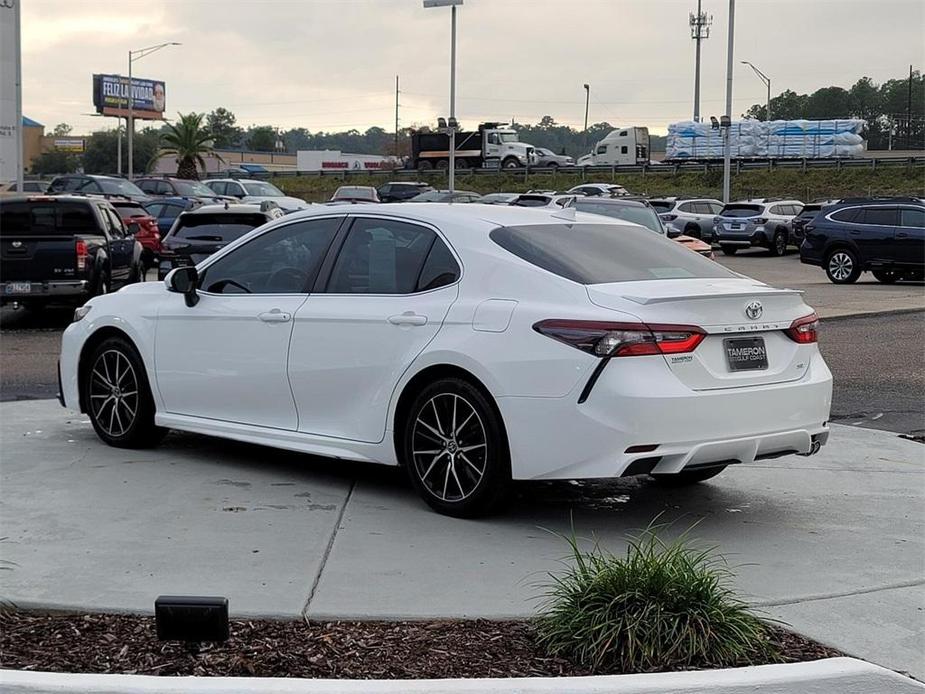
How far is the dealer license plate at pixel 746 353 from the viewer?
6402 millimetres

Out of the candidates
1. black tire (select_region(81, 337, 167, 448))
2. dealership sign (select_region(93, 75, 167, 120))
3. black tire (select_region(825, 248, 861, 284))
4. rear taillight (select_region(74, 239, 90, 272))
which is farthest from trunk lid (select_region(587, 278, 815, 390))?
dealership sign (select_region(93, 75, 167, 120))

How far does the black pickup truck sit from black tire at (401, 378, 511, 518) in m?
11.4

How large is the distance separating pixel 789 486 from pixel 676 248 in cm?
164

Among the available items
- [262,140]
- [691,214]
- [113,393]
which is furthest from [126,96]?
[113,393]

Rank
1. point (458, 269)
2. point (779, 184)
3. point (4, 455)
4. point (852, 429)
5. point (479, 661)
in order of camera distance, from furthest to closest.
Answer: point (779, 184), point (852, 429), point (4, 455), point (458, 269), point (479, 661)

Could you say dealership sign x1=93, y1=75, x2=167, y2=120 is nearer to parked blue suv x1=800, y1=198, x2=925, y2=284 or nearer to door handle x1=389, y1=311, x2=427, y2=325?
parked blue suv x1=800, y1=198, x2=925, y2=284

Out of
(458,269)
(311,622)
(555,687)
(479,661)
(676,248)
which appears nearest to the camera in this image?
(555,687)

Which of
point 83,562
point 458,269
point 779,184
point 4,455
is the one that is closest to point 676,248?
point 458,269

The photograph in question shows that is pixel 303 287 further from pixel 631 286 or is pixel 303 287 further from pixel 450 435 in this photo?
pixel 631 286

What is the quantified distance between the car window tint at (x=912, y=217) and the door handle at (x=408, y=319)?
21399 mm

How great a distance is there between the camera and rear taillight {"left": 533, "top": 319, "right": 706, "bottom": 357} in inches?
240

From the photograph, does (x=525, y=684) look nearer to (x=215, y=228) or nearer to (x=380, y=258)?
(x=380, y=258)

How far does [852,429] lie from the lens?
9.82 meters

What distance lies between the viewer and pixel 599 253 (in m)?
6.98
